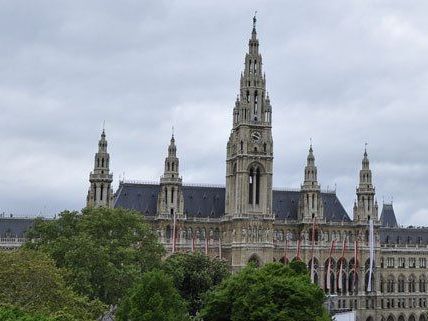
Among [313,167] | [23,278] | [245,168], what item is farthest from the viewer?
[313,167]

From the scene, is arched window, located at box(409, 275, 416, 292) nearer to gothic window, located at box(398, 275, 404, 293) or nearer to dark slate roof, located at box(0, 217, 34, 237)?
gothic window, located at box(398, 275, 404, 293)

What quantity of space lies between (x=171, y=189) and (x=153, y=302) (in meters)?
68.6

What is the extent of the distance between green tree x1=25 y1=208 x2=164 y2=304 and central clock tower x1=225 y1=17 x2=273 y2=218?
136 ft

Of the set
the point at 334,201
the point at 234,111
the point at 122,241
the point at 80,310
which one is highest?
the point at 234,111

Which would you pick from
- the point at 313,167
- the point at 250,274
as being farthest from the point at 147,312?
the point at 313,167

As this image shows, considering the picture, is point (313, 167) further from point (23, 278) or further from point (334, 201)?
point (23, 278)

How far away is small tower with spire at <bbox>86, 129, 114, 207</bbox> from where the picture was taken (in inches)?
4651

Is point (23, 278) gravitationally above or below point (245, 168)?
below

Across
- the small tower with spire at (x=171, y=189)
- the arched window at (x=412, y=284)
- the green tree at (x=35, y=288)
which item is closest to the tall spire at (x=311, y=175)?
the small tower with spire at (x=171, y=189)

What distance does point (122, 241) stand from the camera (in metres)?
75.1

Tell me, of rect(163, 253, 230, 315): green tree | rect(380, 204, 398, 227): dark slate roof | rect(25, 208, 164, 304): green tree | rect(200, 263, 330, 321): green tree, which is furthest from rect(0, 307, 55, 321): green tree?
rect(380, 204, 398, 227): dark slate roof

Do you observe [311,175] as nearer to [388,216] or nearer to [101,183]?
[388,216]

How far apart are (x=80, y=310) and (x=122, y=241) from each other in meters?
22.5

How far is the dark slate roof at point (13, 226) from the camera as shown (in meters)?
120
